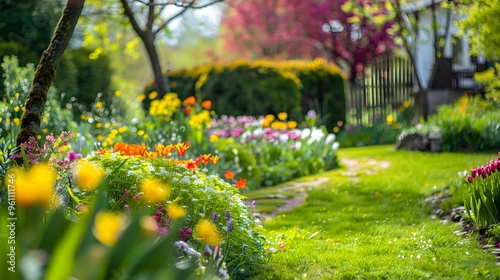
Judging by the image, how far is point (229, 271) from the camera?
4457 mm

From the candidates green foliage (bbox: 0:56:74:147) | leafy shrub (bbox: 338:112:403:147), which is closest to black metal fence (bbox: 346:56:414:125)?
leafy shrub (bbox: 338:112:403:147)

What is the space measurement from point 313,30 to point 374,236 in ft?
63.2

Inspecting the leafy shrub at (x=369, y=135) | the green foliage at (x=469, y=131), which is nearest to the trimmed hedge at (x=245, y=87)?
the leafy shrub at (x=369, y=135)

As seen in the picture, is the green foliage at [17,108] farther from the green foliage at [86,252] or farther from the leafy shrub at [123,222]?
the green foliage at [86,252]

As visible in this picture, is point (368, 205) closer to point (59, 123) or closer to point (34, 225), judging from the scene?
point (59, 123)

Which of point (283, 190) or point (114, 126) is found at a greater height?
point (114, 126)

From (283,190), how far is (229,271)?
4.02 meters

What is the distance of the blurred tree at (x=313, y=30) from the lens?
957 inches

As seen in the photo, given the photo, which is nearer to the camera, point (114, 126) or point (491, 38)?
point (114, 126)

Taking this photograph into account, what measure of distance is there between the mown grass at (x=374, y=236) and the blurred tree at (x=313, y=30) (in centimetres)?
1517

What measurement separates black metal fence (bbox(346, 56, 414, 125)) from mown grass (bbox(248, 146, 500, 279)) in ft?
29.0

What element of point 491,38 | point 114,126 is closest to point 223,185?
point 114,126

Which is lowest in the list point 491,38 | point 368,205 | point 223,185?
point 368,205

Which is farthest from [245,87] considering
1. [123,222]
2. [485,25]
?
[123,222]
